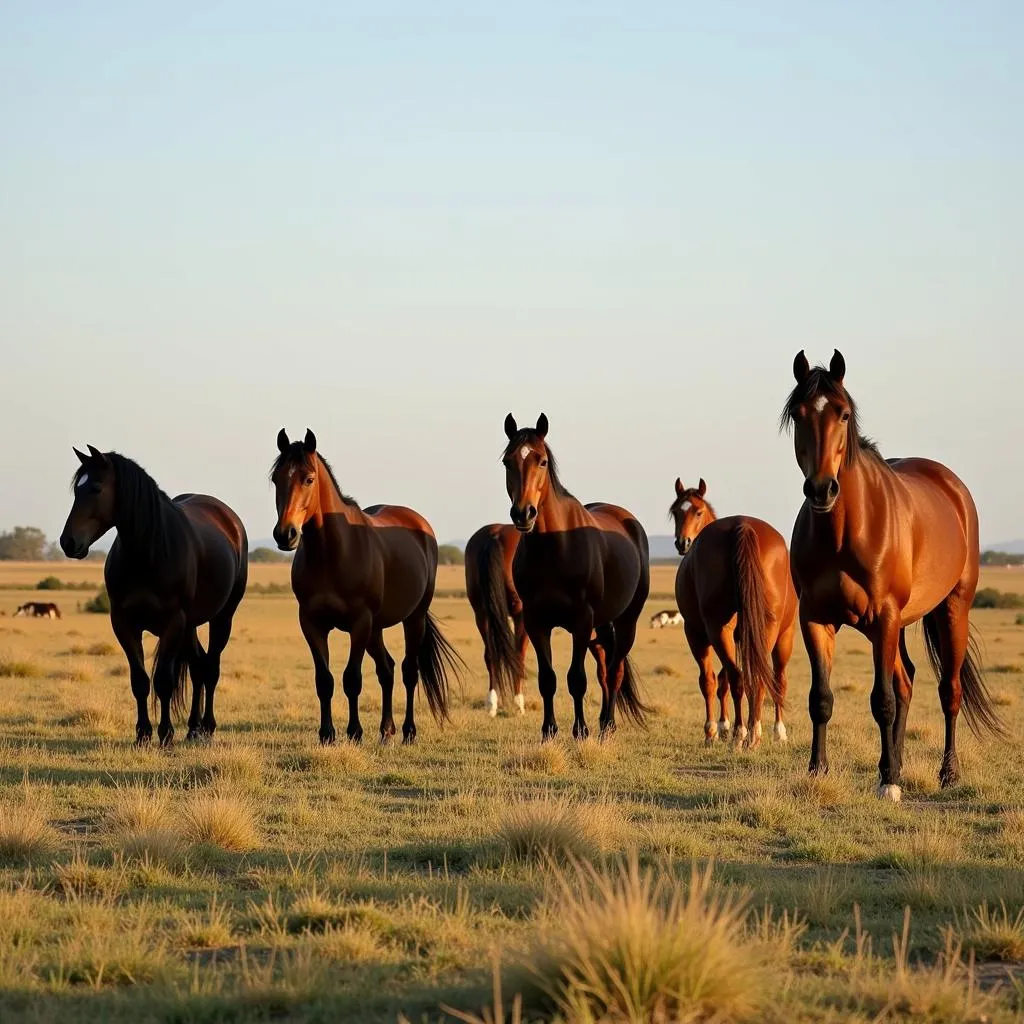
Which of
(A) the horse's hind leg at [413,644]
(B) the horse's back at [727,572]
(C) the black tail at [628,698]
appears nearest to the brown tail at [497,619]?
(A) the horse's hind leg at [413,644]

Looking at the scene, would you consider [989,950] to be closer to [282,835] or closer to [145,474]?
[282,835]

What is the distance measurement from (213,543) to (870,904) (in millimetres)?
9107

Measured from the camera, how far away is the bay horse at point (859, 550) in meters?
9.54

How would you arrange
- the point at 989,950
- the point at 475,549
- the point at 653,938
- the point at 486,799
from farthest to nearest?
the point at 475,549 → the point at 486,799 → the point at 989,950 → the point at 653,938

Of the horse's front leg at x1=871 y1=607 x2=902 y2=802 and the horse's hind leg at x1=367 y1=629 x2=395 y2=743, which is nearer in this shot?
the horse's front leg at x1=871 y1=607 x2=902 y2=802

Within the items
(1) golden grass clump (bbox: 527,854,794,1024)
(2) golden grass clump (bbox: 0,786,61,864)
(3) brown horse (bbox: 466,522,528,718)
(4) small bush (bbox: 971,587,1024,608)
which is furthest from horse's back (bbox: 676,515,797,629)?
(4) small bush (bbox: 971,587,1024,608)

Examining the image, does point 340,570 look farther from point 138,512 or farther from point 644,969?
point 644,969

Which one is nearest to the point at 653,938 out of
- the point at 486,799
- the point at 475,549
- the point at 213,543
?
the point at 486,799

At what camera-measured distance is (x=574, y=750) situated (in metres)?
12.4

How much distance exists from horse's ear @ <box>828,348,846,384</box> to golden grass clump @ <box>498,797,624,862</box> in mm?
3896

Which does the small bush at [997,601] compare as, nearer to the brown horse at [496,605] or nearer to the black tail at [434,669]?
the brown horse at [496,605]

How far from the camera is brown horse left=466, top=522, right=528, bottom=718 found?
635 inches

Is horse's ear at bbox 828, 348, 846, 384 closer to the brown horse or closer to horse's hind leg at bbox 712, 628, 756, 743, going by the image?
horse's hind leg at bbox 712, 628, 756, 743

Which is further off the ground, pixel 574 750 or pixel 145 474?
pixel 145 474
